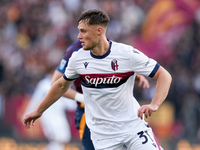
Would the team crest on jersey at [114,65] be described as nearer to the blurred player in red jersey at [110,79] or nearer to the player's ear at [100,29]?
the blurred player in red jersey at [110,79]

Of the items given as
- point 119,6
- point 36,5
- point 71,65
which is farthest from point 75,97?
point 36,5

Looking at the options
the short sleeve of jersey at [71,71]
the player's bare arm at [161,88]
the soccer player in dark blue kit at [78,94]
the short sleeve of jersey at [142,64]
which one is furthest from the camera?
the soccer player in dark blue kit at [78,94]

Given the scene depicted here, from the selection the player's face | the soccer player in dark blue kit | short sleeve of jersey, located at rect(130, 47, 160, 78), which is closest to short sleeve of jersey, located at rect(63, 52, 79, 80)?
the player's face

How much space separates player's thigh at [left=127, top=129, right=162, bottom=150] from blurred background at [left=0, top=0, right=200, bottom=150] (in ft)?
21.5

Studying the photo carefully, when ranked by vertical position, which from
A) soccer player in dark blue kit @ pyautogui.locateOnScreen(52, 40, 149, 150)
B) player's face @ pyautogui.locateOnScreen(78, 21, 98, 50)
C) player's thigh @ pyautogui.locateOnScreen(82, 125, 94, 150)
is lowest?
player's thigh @ pyautogui.locateOnScreen(82, 125, 94, 150)

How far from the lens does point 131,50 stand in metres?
5.84

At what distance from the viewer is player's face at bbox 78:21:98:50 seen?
5.82 m

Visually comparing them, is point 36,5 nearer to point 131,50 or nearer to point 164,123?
point 164,123

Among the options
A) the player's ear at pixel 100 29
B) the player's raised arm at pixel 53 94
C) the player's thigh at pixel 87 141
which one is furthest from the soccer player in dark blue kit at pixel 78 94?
the player's ear at pixel 100 29

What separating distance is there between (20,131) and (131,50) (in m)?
8.56

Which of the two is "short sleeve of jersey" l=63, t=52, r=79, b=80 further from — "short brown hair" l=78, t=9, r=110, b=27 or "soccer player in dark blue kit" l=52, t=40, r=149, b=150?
"soccer player in dark blue kit" l=52, t=40, r=149, b=150

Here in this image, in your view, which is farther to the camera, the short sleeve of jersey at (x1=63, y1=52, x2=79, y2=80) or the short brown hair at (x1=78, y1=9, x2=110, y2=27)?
the short sleeve of jersey at (x1=63, y1=52, x2=79, y2=80)

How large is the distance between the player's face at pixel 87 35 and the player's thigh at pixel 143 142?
1.08 meters

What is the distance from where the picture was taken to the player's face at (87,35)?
582 cm
